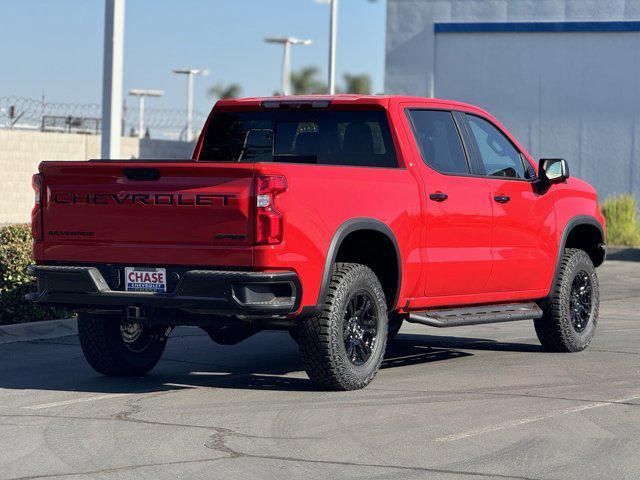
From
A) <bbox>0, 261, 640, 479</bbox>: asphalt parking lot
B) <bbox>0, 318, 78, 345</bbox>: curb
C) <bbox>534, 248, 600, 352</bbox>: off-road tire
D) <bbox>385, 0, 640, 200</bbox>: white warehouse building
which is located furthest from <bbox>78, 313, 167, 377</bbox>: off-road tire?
<bbox>385, 0, 640, 200</bbox>: white warehouse building

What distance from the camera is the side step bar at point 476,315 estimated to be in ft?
33.0

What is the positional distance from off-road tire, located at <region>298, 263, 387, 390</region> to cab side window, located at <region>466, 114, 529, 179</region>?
204 centimetres

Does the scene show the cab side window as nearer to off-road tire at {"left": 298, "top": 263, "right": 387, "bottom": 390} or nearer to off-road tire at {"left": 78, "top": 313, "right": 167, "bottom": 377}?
off-road tire at {"left": 298, "top": 263, "right": 387, "bottom": 390}

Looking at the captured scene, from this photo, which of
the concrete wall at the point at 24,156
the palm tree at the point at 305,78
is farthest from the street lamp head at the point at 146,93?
the concrete wall at the point at 24,156

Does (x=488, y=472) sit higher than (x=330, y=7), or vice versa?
(x=330, y=7)

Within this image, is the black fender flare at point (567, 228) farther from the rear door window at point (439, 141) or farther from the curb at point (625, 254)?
the curb at point (625, 254)

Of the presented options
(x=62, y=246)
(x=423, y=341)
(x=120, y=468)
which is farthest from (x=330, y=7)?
(x=120, y=468)

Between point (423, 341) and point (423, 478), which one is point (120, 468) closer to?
point (423, 478)

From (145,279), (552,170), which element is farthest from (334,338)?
(552,170)

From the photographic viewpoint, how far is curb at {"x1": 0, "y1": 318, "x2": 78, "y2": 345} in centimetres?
1232

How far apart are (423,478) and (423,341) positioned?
20.3 ft

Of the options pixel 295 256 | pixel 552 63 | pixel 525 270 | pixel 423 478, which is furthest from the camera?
pixel 552 63

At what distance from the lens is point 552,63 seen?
31750 mm

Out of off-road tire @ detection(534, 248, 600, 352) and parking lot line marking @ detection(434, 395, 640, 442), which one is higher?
off-road tire @ detection(534, 248, 600, 352)
